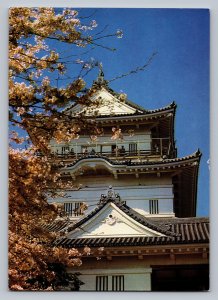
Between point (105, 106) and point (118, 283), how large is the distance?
3.61ft

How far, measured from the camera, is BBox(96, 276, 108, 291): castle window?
12.5 ft

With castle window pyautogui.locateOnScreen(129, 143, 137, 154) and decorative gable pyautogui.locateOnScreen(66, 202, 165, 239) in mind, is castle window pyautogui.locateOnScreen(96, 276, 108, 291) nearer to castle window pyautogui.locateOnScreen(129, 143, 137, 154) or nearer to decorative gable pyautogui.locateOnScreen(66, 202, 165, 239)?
decorative gable pyautogui.locateOnScreen(66, 202, 165, 239)

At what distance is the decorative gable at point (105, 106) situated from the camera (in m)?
3.93

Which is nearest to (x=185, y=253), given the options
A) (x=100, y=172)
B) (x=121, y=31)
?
(x=100, y=172)

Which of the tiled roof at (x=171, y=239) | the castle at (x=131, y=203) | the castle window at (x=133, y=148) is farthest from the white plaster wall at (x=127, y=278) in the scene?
the castle window at (x=133, y=148)

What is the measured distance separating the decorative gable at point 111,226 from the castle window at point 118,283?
0.92 ft

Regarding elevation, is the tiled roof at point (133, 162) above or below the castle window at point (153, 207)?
above

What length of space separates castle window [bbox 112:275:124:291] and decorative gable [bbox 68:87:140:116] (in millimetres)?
1026

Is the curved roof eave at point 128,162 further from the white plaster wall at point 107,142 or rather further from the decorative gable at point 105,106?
the decorative gable at point 105,106

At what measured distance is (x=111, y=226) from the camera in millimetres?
4191

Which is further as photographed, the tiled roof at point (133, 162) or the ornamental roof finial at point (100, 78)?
the tiled roof at point (133, 162)

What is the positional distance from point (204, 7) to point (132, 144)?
1.03 meters
